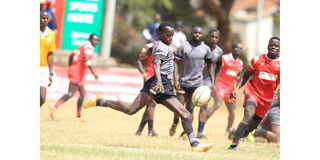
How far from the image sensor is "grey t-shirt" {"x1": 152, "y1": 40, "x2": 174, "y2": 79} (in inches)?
347

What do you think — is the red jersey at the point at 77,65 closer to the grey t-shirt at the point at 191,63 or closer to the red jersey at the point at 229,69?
the red jersey at the point at 229,69

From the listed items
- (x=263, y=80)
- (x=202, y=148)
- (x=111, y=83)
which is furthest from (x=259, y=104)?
(x=111, y=83)

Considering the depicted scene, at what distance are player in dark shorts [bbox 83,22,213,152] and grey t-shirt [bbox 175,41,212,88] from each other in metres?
2.39

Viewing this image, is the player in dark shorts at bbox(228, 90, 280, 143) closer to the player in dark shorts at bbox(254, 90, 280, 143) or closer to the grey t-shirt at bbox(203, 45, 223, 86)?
the player in dark shorts at bbox(254, 90, 280, 143)

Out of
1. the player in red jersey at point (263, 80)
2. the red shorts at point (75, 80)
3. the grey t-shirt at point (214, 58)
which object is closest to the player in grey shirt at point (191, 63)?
the grey t-shirt at point (214, 58)

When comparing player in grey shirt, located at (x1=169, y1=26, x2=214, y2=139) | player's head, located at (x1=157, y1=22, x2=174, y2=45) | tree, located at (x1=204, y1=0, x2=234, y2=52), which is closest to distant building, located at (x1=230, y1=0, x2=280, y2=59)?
tree, located at (x1=204, y1=0, x2=234, y2=52)

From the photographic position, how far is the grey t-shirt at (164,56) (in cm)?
882

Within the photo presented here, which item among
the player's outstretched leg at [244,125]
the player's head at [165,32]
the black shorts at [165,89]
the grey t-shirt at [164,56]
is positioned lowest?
the player's outstretched leg at [244,125]

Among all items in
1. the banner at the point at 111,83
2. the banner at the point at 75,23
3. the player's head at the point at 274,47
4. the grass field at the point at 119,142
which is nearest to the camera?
the grass field at the point at 119,142

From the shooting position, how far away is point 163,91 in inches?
339

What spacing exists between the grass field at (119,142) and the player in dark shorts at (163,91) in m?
0.54
